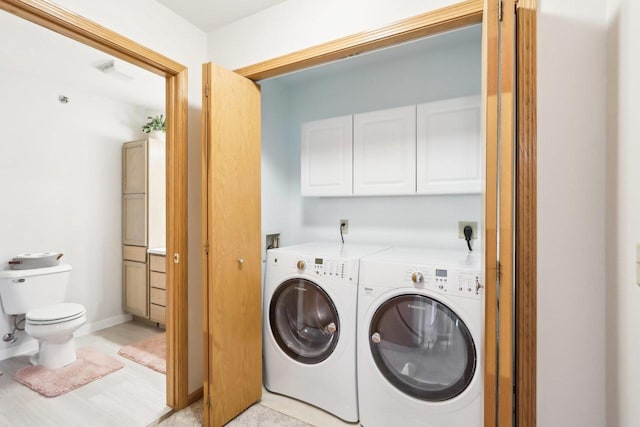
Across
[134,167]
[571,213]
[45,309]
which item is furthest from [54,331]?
[571,213]

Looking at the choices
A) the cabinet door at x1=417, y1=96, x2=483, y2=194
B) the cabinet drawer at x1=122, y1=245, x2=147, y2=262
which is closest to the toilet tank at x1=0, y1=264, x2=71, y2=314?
the cabinet drawer at x1=122, y1=245, x2=147, y2=262

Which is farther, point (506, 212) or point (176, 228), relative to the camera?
point (176, 228)

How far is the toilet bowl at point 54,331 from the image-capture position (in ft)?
7.75

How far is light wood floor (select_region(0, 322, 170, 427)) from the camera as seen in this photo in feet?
6.10

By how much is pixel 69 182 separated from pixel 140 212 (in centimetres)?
66

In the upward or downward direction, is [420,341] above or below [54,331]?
above

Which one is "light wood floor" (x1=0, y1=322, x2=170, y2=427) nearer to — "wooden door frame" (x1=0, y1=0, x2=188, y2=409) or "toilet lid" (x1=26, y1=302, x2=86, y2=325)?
"wooden door frame" (x1=0, y1=0, x2=188, y2=409)

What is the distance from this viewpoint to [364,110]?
2568 millimetres

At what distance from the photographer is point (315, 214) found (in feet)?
9.11

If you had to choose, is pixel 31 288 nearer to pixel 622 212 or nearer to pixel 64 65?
pixel 64 65

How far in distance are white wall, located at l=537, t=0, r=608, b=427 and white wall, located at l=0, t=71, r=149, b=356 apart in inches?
146

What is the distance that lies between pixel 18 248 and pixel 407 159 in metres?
3.29

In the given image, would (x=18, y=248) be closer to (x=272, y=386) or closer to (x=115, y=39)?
(x=115, y=39)

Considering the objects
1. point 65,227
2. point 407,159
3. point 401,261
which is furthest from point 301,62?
point 65,227
